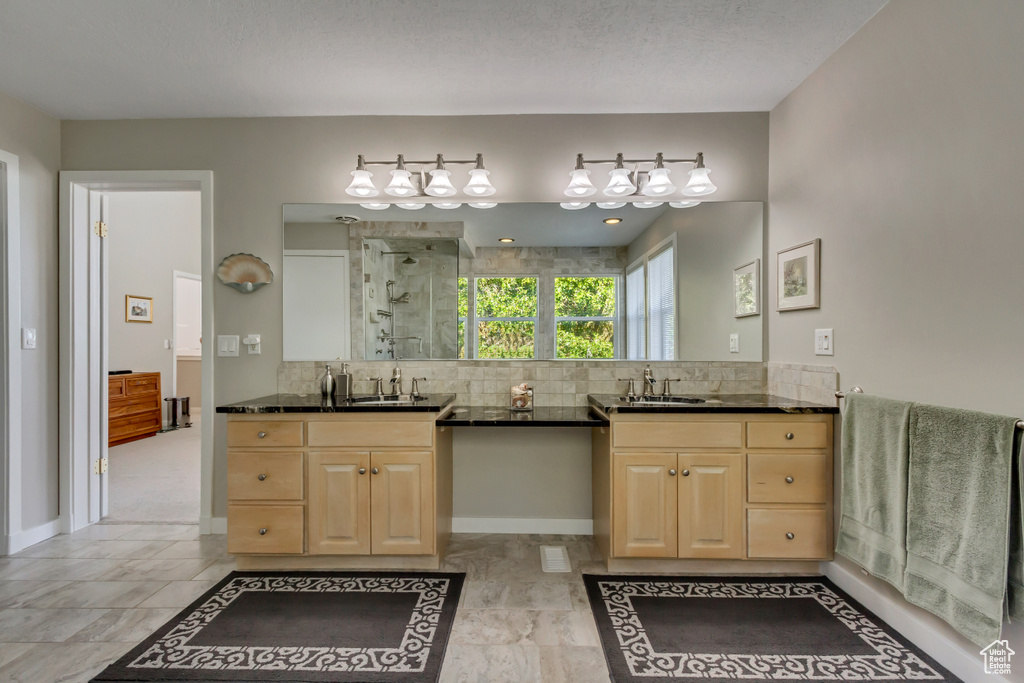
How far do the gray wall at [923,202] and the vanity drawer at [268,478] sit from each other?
2558 mm

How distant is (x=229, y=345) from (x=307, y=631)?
66.1 inches

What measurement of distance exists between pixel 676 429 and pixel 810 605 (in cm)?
88

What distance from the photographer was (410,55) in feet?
7.35

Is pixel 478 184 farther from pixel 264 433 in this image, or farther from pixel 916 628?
pixel 916 628

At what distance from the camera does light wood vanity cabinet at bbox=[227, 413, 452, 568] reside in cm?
229

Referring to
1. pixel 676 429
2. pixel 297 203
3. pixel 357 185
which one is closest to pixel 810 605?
pixel 676 429

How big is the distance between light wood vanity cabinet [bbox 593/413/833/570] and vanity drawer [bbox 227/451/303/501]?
4.88 feet

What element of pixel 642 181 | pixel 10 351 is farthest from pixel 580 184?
pixel 10 351

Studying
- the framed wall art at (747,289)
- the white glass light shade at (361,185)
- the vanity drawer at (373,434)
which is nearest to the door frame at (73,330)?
the white glass light shade at (361,185)

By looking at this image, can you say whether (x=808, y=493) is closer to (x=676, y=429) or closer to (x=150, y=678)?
(x=676, y=429)

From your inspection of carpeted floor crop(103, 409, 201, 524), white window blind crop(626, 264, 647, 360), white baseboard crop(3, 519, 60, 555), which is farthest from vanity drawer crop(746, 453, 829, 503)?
white baseboard crop(3, 519, 60, 555)

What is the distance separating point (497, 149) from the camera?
9.20ft

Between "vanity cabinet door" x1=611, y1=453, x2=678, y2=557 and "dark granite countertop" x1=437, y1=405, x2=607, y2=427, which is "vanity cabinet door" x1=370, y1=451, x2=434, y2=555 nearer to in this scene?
"dark granite countertop" x1=437, y1=405, x2=607, y2=427

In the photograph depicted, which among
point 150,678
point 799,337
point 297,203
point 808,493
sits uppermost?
point 297,203
